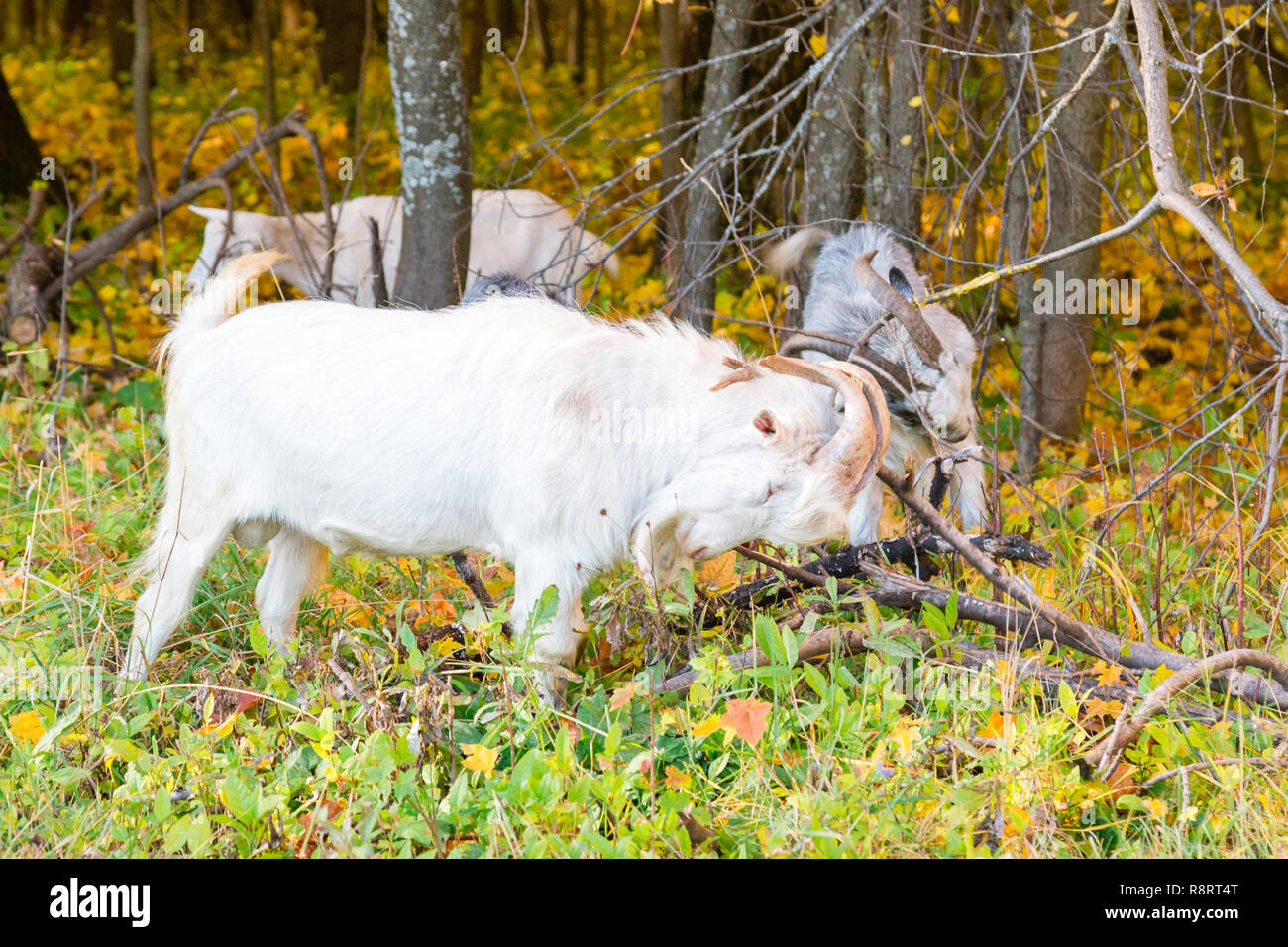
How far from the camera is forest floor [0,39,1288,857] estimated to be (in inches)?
113

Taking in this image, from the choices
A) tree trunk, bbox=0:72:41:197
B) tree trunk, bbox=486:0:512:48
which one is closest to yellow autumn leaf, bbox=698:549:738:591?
tree trunk, bbox=0:72:41:197

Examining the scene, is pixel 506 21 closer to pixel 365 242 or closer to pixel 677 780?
pixel 365 242

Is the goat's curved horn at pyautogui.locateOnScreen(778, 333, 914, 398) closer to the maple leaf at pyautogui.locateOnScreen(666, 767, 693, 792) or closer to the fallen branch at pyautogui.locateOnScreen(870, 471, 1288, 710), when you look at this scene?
the fallen branch at pyautogui.locateOnScreen(870, 471, 1288, 710)

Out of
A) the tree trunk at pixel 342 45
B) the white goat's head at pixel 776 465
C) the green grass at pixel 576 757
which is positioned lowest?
the green grass at pixel 576 757

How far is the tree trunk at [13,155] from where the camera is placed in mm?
8898

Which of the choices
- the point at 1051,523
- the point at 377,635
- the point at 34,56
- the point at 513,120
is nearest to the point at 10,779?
the point at 377,635

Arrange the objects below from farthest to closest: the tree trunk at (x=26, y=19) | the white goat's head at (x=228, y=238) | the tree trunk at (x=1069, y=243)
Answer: the tree trunk at (x=26, y=19) → the white goat's head at (x=228, y=238) → the tree trunk at (x=1069, y=243)

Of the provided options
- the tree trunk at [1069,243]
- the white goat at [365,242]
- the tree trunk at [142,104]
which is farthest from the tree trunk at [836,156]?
the tree trunk at [142,104]

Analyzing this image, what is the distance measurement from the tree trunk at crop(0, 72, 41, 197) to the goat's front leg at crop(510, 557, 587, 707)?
714 cm

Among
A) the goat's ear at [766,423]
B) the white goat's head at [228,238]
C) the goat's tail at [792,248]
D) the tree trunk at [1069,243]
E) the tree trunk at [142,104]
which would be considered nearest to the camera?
the goat's ear at [766,423]

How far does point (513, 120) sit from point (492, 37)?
8815 millimetres

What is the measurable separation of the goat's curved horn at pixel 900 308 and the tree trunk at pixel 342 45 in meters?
11.0

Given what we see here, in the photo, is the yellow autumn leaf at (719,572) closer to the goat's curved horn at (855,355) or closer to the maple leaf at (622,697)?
the goat's curved horn at (855,355)
